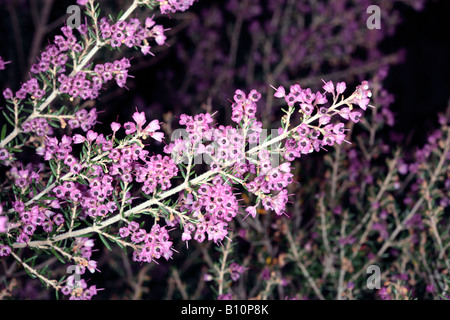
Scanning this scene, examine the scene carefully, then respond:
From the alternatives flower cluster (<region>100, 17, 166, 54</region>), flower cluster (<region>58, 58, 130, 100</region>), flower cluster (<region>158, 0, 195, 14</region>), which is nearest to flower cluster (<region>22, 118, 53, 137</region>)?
flower cluster (<region>58, 58, 130, 100</region>)

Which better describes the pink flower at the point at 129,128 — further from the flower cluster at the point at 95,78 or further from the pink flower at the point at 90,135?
the flower cluster at the point at 95,78

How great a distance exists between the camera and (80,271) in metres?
2.33

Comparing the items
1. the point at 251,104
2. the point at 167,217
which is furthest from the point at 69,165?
the point at 251,104

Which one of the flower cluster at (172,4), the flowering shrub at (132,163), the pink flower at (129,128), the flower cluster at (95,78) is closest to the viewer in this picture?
the flowering shrub at (132,163)

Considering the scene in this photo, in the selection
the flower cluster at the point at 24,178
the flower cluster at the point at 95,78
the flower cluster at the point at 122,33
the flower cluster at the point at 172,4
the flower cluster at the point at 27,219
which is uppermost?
the flower cluster at the point at 172,4

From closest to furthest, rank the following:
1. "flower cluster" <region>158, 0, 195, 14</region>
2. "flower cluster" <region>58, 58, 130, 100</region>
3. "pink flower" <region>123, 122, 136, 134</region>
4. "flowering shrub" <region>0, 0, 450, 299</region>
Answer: "flowering shrub" <region>0, 0, 450, 299</region> < "pink flower" <region>123, 122, 136, 134</region> < "flower cluster" <region>158, 0, 195, 14</region> < "flower cluster" <region>58, 58, 130, 100</region>

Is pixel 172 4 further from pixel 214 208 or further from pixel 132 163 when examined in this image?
pixel 214 208

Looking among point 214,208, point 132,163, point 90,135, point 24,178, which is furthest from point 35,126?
point 214,208

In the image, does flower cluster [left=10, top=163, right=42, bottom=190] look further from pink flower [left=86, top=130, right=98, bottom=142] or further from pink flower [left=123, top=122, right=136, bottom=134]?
pink flower [left=123, top=122, right=136, bottom=134]

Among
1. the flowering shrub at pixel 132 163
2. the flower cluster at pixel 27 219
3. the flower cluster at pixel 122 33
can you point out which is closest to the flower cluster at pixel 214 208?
the flowering shrub at pixel 132 163

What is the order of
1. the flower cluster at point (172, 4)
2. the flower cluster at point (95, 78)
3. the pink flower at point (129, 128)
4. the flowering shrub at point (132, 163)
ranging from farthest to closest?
the flower cluster at point (95, 78) < the flower cluster at point (172, 4) < the pink flower at point (129, 128) < the flowering shrub at point (132, 163)

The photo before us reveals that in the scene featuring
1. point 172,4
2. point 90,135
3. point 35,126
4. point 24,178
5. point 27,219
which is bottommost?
point 27,219

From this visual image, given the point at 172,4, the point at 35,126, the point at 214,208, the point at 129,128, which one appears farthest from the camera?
the point at 35,126

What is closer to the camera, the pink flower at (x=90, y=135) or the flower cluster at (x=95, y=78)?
the pink flower at (x=90, y=135)
